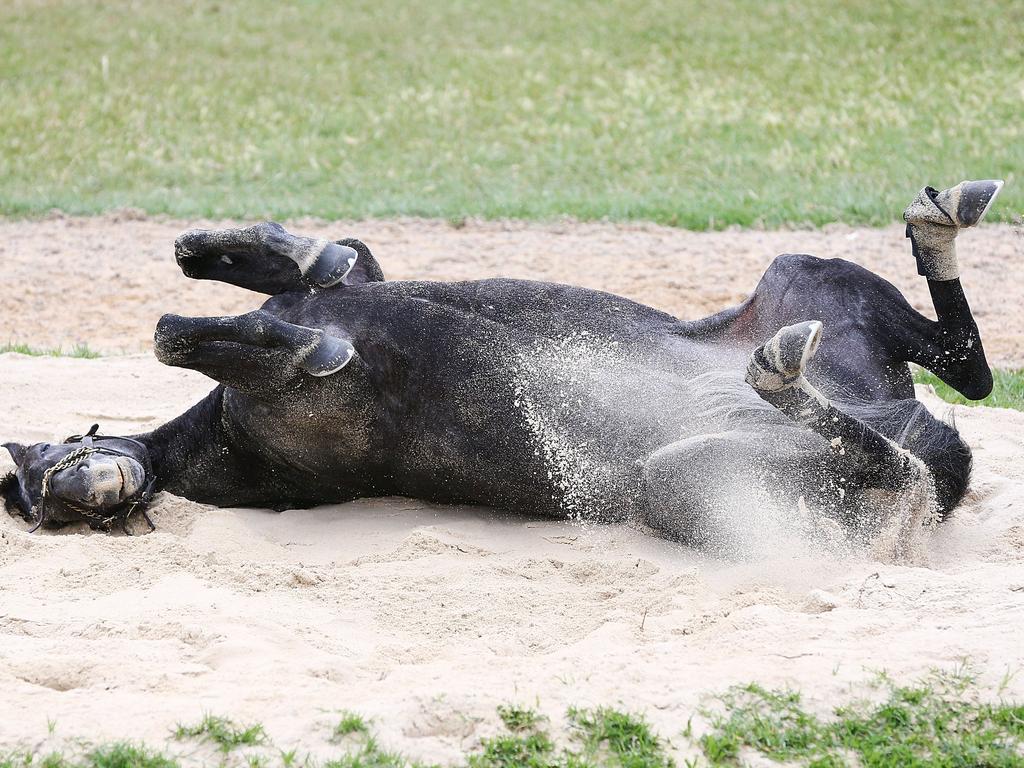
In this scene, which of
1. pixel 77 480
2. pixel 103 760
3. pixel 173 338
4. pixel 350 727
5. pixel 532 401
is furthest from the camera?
pixel 77 480

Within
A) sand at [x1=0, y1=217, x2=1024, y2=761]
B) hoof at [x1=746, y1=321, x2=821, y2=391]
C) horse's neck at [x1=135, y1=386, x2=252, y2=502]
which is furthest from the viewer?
horse's neck at [x1=135, y1=386, x2=252, y2=502]

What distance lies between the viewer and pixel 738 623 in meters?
3.11

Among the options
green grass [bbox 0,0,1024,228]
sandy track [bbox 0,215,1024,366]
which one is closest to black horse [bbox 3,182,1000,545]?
sandy track [bbox 0,215,1024,366]

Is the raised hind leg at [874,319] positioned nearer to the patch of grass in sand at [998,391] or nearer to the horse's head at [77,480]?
the patch of grass in sand at [998,391]

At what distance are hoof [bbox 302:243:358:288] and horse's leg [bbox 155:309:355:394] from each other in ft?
1.10

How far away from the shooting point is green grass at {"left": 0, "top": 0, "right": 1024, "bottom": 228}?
1013cm

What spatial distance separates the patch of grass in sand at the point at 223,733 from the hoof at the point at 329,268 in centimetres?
165

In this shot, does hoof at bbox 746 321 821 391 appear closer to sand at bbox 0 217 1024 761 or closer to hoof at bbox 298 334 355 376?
sand at bbox 0 217 1024 761

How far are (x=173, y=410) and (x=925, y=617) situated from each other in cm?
331

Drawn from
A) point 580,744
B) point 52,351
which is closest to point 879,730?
point 580,744

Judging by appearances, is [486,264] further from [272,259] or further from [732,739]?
[732,739]

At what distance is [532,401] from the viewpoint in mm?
3789

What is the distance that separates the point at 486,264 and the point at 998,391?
348 centimetres

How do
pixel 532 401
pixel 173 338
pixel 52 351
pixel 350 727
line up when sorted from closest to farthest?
pixel 350 727 → pixel 173 338 → pixel 532 401 → pixel 52 351
